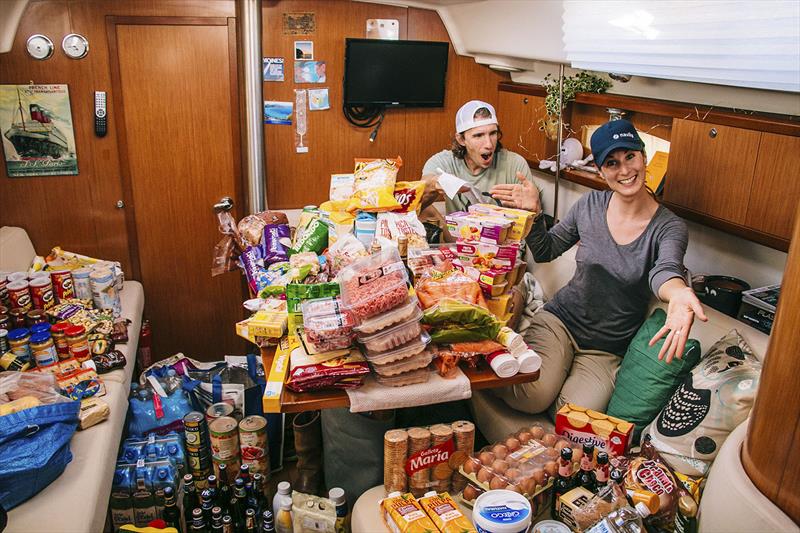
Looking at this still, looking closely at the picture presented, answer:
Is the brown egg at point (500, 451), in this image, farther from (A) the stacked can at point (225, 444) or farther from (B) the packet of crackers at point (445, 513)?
(A) the stacked can at point (225, 444)

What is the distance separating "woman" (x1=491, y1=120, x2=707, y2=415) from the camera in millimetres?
2434

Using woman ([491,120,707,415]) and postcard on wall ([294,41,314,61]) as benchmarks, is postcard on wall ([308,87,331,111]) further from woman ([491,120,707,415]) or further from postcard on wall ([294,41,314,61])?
woman ([491,120,707,415])

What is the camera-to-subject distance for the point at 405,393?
1.90 meters

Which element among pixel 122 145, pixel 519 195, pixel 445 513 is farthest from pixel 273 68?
pixel 445 513

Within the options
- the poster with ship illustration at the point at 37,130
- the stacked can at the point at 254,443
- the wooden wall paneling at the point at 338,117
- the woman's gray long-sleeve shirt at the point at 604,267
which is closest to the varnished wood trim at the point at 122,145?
the poster with ship illustration at the point at 37,130

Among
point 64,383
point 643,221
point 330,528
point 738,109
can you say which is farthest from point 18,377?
point 738,109

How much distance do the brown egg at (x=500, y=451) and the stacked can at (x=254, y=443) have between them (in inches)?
37.6

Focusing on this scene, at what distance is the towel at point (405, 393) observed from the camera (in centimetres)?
188

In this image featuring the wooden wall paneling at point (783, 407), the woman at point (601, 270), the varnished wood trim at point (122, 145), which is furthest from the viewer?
the varnished wood trim at point (122, 145)

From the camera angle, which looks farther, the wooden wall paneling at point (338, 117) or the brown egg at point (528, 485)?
the wooden wall paneling at point (338, 117)

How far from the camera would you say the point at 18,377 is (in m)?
2.27

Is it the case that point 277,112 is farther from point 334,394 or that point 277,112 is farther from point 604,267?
point 334,394

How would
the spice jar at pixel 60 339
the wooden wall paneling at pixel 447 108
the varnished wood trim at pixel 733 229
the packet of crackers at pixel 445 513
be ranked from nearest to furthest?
the packet of crackers at pixel 445 513 → the varnished wood trim at pixel 733 229 → the spice jar at pixel 60 339 → the wooden wall paneling at pixel 447 108

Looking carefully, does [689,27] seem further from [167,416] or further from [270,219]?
[167,416]
